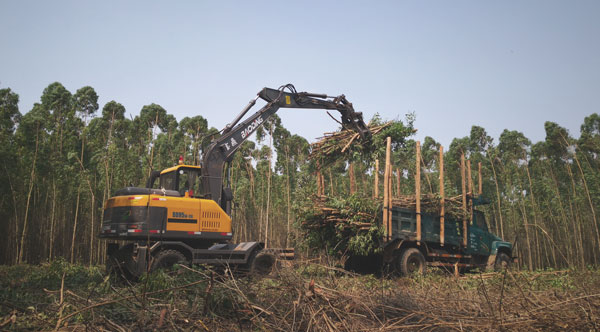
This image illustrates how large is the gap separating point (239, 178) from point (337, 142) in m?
→ 21.7

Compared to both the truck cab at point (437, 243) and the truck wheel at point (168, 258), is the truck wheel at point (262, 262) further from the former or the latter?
the truck cab at point (437, 243)

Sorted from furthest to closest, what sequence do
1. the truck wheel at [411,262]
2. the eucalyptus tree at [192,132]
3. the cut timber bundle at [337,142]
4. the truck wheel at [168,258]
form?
1. the eucalyptus tree at [192,132]
2. the cut timber bundle at [337,142]
3. the truck wheel at [411,262]
4. the truck wheel at [168,258]

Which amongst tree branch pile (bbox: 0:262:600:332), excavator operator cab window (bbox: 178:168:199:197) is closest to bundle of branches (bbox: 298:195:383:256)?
excavator operator cab window (bbox: 178:168:199:197)

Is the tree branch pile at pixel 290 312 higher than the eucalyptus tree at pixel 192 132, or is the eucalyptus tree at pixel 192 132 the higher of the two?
the eucalyptus tree at pixel 192 132

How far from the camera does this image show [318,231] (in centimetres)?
1148

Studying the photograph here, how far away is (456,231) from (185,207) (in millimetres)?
7610

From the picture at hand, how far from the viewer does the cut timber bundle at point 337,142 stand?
1224 cm

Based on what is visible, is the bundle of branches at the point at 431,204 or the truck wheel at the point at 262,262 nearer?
the truck wheel at the point at 262,262

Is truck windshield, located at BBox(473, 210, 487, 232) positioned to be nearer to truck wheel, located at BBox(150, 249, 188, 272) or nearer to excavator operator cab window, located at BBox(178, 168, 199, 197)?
excavator operator cab window, located at BBox(178, 168, 199, 197)

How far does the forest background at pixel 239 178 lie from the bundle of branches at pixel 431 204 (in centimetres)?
132

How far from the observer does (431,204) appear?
1148cm

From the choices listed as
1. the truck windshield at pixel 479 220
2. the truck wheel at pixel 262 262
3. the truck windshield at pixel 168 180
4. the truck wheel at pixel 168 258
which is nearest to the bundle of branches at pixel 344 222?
the truck wheel at pixel 262 262

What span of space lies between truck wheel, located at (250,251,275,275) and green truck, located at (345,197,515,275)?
266 cm

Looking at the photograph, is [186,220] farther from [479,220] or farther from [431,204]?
[479,220]
